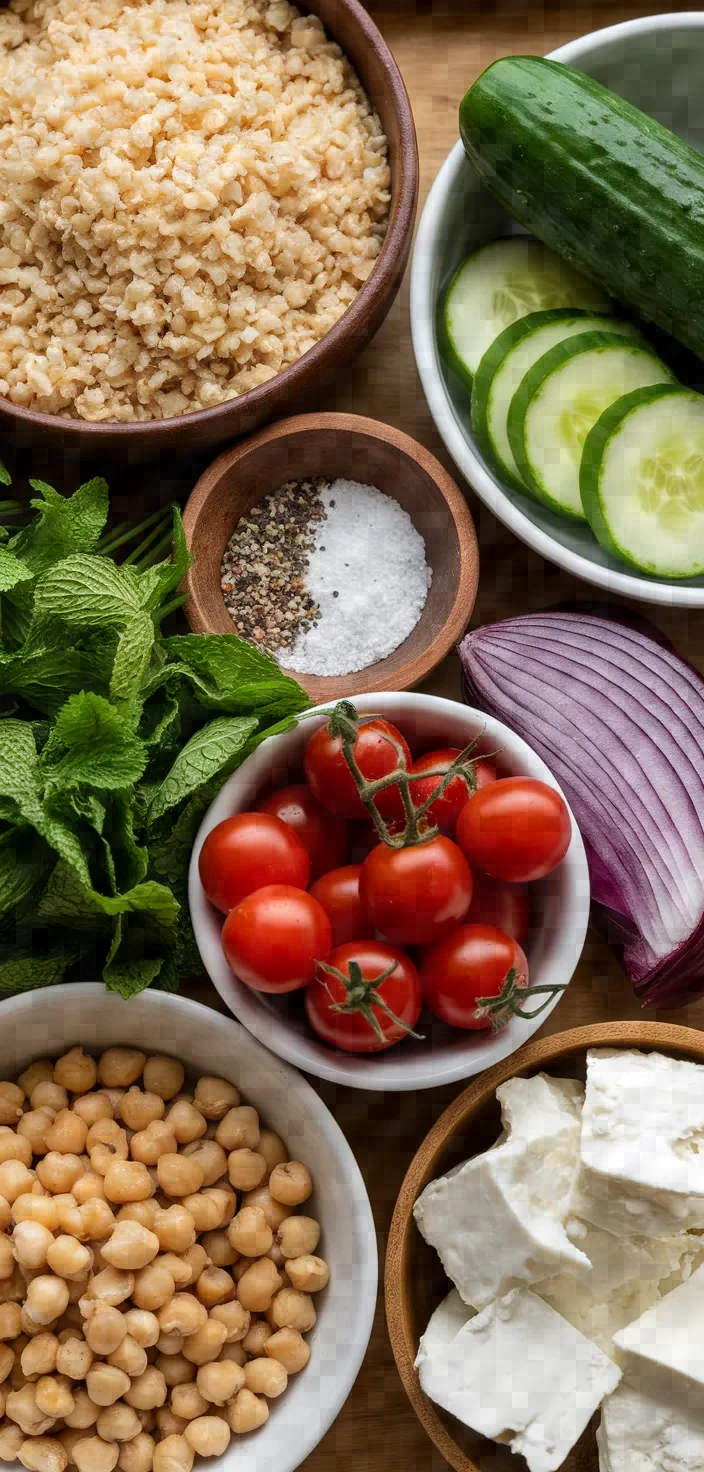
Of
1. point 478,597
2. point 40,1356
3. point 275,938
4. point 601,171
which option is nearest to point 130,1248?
point 40,1356

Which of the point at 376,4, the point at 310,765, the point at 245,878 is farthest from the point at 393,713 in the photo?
the point at 376,4

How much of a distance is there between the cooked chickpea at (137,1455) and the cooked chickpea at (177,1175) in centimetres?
26

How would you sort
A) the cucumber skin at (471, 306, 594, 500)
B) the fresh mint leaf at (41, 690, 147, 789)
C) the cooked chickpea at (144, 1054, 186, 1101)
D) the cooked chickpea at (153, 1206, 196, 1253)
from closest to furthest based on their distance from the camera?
the fresh mint leaf at (41, 690, 147, 789) → the cooked chickpea at (153, 1206, 196, 1253) → the cooked chickpea at (144, 1054, 186, 1101) → the cucumber skin at (471, 306, 594, 500)

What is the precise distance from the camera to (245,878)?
4.80ft

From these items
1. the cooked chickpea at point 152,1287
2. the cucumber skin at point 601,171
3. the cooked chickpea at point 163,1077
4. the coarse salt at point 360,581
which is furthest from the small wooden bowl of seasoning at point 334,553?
the cooked chickpea at point 152,1287

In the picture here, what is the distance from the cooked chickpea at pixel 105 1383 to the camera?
4.69 feet

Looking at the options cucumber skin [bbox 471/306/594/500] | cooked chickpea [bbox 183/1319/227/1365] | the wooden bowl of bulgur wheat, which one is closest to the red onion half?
cucumber skin [bbox 471/306/594/500]

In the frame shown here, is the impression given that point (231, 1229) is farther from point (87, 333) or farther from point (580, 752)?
point (87, 333)

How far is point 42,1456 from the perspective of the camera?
1438 mm

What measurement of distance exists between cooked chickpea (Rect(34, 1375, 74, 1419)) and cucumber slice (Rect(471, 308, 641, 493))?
3.94 feet

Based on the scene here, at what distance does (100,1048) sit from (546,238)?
1.18m

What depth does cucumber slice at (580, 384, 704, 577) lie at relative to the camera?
5.45 feet

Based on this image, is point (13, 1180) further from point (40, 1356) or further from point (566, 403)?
point (566, 403)

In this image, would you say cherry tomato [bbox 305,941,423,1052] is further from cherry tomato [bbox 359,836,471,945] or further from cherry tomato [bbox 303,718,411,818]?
cherry tomato [bbox 303,718,411,818]
